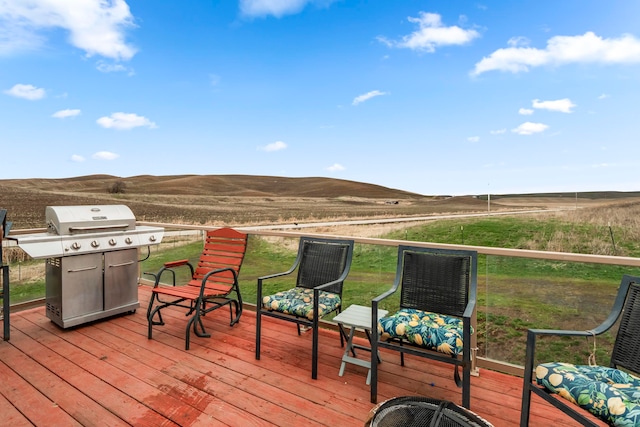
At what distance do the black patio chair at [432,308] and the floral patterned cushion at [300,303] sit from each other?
514mm

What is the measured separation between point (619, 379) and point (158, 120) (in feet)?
47.5

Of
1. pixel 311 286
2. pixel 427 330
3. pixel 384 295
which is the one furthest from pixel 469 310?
pixel 311 286

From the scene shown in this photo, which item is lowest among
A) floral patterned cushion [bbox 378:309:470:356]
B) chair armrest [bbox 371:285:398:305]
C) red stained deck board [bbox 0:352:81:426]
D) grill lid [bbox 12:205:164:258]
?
red stained deck board [bbox 0:352:81:426]

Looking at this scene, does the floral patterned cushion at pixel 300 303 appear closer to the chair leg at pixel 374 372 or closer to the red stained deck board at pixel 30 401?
the chair leg at pixel 374 372

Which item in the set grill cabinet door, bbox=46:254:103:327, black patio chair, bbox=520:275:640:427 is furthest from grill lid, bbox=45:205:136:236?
black patio chair, bbox=520:275:640:427

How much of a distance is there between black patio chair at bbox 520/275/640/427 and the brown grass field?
47.7ft

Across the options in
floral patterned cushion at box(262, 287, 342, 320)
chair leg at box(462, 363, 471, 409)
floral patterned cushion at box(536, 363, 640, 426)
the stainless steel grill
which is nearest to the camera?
floral patterned cushion at box(536, 363, 640, 426)

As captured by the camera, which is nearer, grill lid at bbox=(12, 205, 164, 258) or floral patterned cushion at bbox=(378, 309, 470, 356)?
floral patterned cushion at bbox=(378, 309, 470, 356)

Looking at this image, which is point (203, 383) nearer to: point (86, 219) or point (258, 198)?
point (86, 219)

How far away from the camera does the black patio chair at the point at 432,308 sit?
1841mm

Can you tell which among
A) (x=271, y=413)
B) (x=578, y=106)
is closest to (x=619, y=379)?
(x=271, y=413)

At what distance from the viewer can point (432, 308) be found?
2355 millimetres

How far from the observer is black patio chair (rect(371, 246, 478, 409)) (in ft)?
6.04

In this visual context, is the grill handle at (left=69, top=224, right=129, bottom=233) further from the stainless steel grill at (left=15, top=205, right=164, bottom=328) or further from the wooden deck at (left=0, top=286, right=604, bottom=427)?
the wooden deck at (left=0, top=286, right=604, bottom=427)
